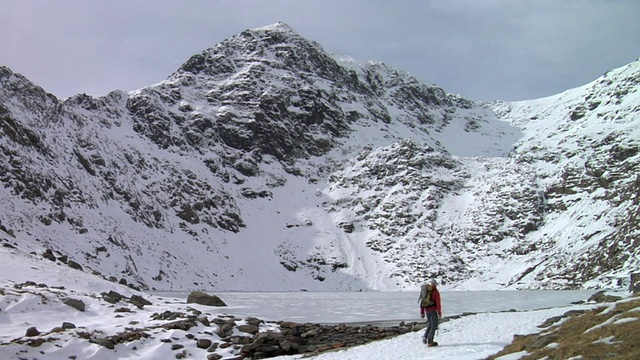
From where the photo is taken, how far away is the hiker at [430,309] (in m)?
19.8

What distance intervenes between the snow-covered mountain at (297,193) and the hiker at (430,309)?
191ft

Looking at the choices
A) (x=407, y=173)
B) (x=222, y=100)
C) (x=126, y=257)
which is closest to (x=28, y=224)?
(x=126, y=257)

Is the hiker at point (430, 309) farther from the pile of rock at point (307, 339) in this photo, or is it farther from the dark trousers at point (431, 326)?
the pile of rock at point (307, 339)

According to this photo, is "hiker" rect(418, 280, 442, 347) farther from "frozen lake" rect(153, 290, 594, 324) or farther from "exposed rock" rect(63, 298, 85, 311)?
"exposed rock" rect(63, 298, 85, 311)

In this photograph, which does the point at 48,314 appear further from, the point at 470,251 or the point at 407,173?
the point at 407,173

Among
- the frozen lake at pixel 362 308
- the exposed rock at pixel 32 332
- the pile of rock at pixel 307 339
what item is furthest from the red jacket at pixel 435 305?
the frozen lake at pixel 362 308

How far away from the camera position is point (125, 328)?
86.6 ft

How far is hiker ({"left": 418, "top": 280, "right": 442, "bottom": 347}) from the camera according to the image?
19.8 m

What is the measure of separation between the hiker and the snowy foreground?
0.45 metres

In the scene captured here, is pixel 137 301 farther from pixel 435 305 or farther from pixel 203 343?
pixel 435 305

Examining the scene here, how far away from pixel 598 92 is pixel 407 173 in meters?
83.5

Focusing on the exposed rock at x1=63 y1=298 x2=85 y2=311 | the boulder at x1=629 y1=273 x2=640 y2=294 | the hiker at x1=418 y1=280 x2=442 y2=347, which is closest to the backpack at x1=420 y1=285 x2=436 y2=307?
the hiker at x1=418 y1=280 x2=442 y2=347

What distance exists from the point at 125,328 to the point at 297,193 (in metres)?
138

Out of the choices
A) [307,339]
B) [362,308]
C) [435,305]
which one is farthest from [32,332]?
[362,308]
